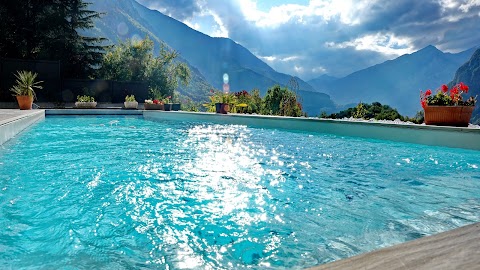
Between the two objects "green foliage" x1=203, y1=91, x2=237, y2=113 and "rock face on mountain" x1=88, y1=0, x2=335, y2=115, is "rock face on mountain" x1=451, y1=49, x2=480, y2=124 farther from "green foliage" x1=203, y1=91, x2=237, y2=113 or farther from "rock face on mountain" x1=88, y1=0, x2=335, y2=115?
"green foliage" x1=203, y1=91, x2=237, y2=113

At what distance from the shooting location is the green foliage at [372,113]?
29.1ft

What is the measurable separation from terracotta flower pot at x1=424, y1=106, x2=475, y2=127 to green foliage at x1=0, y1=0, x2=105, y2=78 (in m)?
20.7

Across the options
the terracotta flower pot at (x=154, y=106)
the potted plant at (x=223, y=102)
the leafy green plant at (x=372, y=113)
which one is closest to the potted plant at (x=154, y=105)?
the terracotta flower pot at (x=154, y=106)

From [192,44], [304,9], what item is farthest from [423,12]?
[192,44]

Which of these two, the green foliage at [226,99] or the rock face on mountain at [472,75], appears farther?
the rock face on mountain at [472,75]

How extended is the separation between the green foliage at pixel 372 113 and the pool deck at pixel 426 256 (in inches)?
345

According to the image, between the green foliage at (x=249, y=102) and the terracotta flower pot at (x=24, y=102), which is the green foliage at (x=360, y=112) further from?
the terracotta flower pot at (x=24, y=102)

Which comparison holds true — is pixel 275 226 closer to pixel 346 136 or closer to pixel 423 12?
pixel 346 136

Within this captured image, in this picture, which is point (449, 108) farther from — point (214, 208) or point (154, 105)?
point (154, 105)

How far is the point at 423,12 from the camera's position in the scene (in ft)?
90.5

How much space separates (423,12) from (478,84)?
59173 millimetres

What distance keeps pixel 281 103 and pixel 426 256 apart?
11.0 meters

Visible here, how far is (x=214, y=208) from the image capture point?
2.17 m

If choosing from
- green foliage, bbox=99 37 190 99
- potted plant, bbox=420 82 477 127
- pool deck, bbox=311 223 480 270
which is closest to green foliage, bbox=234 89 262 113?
potted plant, bbox=420 82 477 127
